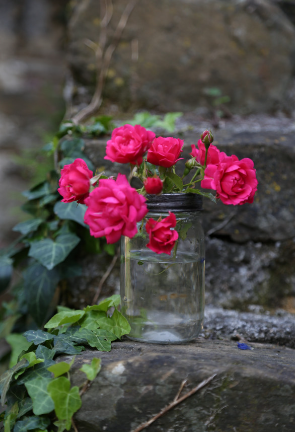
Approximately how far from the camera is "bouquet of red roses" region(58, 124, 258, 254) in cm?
71

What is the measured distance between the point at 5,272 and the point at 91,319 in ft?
2.17

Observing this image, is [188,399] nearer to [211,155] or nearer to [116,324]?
[116,324]

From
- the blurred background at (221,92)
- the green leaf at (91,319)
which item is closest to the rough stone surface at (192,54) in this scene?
the blurred background at (221,92)

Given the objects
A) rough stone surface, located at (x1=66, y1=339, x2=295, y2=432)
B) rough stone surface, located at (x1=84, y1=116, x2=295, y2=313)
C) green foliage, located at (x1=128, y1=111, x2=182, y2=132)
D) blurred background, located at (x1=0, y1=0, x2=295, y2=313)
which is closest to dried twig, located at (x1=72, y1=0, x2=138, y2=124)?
blurred background, located at (x1=0, y1=0, x2=295, y2=313)

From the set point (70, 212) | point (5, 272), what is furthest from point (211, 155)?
point (5, 272)

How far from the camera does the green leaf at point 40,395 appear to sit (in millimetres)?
697

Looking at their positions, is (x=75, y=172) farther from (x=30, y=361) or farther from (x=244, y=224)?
(x=244, y=224)

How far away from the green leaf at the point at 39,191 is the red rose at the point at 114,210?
71 cm

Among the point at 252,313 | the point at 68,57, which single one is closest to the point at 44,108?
the point at 68,57

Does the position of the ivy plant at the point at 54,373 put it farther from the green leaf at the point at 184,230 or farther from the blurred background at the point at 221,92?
the blurred background at the point at 221,92

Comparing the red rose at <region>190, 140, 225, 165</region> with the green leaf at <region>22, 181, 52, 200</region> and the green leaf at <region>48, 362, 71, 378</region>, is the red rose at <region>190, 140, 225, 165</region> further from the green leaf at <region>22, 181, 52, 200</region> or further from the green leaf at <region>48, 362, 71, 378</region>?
the green leaf at <region>22, 181, 52, 200</region>

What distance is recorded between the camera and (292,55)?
83.6 inches

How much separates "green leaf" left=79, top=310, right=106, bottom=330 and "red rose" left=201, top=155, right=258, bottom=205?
0.43m

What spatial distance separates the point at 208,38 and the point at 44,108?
1.74 meters
